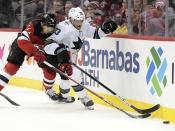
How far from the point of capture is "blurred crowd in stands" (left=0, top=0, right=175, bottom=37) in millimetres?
6227

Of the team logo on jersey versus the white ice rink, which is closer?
the white ice rink

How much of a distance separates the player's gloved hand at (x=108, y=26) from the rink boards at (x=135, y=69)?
19 centimetres

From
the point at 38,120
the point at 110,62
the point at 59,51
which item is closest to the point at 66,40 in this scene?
the point at 59,51

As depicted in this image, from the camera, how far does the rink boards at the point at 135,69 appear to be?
604 centimetres

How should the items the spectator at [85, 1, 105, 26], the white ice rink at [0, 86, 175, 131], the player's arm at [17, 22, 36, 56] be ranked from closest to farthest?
the white ice rink at [0, 86, 175, 131]
the player's arm at [17, 22, 36, 56]
the spectator at [85, 1, 105, 26]

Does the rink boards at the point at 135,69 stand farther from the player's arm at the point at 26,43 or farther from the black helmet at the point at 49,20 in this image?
the player's arm at the point at 26,43

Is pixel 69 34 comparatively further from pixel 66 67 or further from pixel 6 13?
pixel 6 13

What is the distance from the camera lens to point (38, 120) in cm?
610

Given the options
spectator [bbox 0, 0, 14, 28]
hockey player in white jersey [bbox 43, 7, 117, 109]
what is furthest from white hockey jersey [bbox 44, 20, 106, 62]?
spectator [bbox 0, 0, 14, 28]

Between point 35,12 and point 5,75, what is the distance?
6.73 feet

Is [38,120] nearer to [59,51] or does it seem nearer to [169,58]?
[59,51]

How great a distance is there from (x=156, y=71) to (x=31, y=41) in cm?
177

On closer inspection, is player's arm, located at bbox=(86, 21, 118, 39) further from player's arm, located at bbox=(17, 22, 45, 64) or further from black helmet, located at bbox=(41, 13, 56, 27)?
player's arm, located at bbox=(17, 22, 45, 64)

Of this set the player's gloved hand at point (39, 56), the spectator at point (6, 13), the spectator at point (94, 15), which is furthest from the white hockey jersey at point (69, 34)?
the spectator at point (6, 13)
